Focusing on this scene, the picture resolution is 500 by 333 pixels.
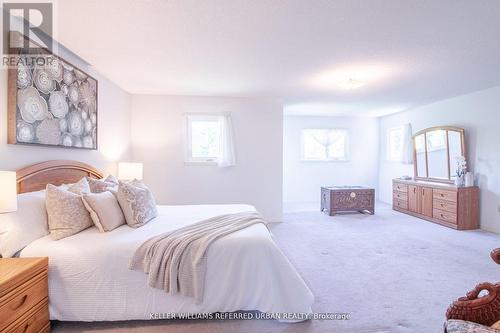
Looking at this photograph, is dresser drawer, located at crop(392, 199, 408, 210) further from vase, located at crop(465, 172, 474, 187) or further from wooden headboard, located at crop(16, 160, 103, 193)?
wooden headboard, located at crop(16, 160, 103, 193)

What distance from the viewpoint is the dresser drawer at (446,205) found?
433 centimetres

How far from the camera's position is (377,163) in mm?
7227

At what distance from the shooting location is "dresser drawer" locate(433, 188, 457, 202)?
171 inches

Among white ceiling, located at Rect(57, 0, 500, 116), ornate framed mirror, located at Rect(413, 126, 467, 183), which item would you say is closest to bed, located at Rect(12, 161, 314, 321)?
white ceiling, located at Rect(57, 0, 500, 116)

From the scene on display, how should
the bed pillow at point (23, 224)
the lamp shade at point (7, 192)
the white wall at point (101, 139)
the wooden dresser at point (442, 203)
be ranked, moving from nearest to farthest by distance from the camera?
the lamp shade at point (7, 192) < the bed pillow at point (23, 224) < the white wall at point (101, 139) < the wooden dresser at point (442, 203)

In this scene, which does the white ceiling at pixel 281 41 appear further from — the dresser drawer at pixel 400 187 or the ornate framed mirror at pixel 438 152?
the dresser drawer at pixel 400 187

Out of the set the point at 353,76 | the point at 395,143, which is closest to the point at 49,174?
the point at 353,76

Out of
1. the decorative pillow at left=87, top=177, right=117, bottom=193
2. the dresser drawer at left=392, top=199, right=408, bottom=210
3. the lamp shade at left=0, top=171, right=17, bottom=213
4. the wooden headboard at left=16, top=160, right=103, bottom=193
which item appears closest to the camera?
the lamp shade at left=0, top=171, right=17, bottom=213

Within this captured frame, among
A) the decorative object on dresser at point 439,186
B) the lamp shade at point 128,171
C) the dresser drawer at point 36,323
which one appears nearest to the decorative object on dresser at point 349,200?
the decorative object on dresser at point 439,186

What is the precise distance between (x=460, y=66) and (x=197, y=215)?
373cm

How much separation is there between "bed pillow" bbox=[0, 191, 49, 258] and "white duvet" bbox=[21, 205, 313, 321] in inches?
2.7

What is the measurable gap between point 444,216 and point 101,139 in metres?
A: 5.93

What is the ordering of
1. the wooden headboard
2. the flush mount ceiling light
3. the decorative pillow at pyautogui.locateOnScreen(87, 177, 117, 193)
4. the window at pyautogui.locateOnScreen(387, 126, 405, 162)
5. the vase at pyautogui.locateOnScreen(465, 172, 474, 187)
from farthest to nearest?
the window at pyautogui.locateOnScreen(387, 126, 405, 162)
the vase at pyautogui.locateOnScreen(465, 172, 474, 187)
the flush mount ceiling light
the decorative pillow at pyautogui.locateOnScreen(87, 177, 117, 193)
the wooden headboard

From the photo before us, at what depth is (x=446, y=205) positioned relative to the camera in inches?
177
